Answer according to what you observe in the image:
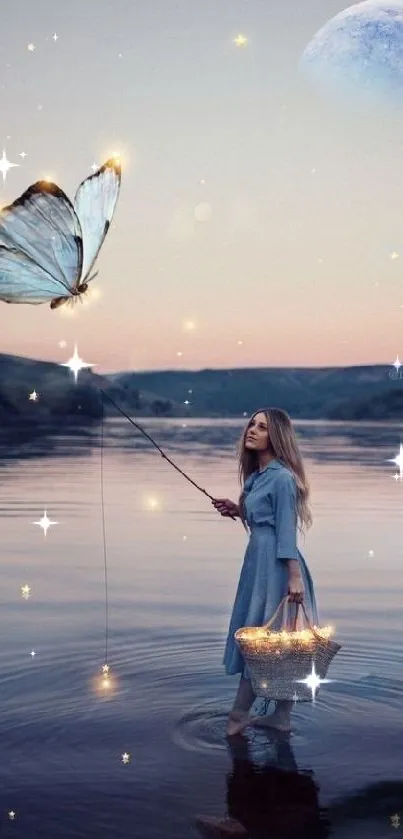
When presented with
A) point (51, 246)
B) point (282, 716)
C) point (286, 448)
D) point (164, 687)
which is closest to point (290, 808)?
point (282, 716)

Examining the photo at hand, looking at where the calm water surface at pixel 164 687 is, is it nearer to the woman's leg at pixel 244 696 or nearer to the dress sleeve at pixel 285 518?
the woman's leg at pixel 244 696

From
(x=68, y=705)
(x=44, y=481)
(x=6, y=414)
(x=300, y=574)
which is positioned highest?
(x=6, y=414)

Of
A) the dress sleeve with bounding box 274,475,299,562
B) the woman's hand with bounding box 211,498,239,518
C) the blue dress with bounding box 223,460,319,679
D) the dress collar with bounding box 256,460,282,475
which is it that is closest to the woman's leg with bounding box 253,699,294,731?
the blue dress with bounding box 223,460,319,679

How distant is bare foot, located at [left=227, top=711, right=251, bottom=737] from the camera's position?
273 inches

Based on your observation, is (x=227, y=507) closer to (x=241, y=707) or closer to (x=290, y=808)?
(x=241, y=707)

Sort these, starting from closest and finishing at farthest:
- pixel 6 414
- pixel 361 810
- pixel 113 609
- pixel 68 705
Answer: pixel 361 810 < pixel 68 705 < pixel 113 609 < pixel 6 414

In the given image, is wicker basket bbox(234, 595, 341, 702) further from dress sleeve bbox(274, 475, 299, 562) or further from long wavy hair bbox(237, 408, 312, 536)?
long wavy hair bbox(237, 408, 312, 536)

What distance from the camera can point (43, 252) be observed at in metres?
6.67

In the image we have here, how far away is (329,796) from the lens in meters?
5.99

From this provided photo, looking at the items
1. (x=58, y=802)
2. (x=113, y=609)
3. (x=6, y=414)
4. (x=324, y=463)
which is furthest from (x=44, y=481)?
(x=6, y=414)

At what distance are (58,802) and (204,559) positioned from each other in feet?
26.9

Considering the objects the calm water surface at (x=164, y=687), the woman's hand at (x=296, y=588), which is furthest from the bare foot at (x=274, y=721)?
the woman's hand at (x=296, y=588)

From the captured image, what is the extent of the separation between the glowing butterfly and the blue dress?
1.38 m

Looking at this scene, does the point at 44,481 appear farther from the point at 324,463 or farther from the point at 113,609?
the point at 113,609
